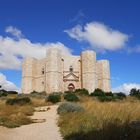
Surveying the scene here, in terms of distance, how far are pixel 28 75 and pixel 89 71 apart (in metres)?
13.8

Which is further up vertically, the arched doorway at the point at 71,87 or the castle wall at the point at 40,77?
the castle wall at the point at 40,77

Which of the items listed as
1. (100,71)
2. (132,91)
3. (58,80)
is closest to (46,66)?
(58,80)

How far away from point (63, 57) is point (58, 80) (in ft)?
20.0

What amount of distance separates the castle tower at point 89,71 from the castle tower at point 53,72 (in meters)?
4.94

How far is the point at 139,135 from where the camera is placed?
24.3 ft

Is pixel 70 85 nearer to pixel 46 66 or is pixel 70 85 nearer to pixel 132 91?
pixel 46 66

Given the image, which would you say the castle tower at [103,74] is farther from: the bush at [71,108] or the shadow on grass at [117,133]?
the shadow on grass at [117,133]

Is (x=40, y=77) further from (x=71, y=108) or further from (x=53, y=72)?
(x=71, y=108)

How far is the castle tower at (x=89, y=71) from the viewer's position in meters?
61.8

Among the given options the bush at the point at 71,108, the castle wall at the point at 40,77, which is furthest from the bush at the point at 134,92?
the bush at the point at 71,108

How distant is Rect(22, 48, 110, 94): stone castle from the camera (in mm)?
61653

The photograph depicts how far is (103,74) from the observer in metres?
66.3

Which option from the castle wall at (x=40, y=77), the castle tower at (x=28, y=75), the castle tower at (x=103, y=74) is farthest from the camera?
the castle tower at (x=103, y=74)

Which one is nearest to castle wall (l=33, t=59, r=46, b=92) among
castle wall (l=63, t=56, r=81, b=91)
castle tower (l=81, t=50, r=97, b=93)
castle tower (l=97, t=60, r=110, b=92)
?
castle wall (l=63, t=56, r=81, b=91)
